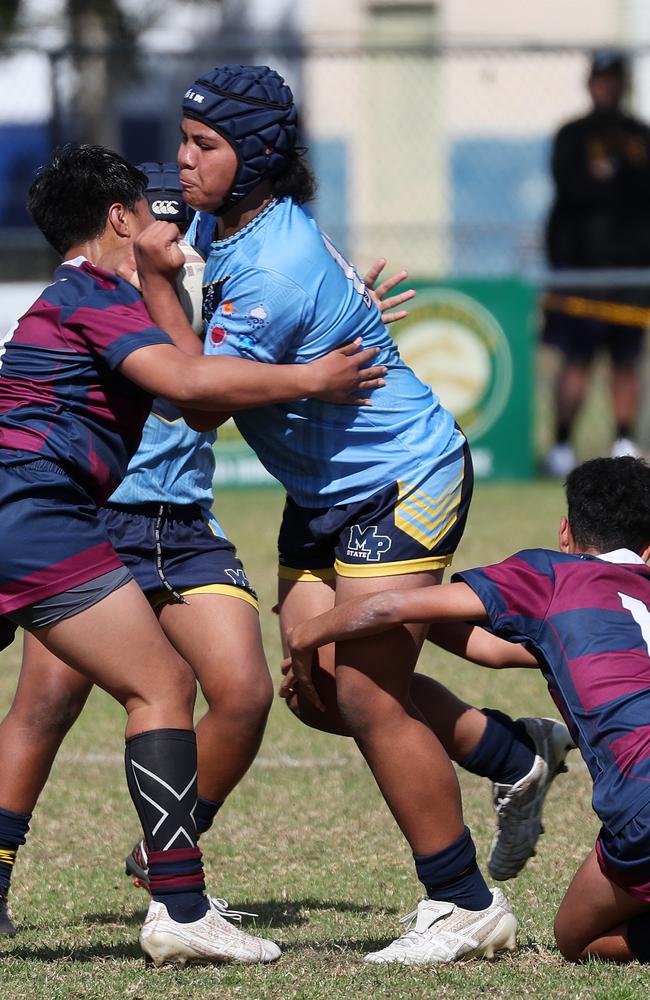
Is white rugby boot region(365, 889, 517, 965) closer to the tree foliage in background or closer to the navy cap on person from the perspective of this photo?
the navy cap on person

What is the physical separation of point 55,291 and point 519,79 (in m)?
17.2

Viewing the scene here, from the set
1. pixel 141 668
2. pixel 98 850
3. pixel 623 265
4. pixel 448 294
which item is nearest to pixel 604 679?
A: pixel 141 668

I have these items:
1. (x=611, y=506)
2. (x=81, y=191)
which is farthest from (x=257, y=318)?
(x=611, y=506)

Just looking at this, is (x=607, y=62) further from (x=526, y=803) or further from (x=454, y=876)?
(x=454, y=876)

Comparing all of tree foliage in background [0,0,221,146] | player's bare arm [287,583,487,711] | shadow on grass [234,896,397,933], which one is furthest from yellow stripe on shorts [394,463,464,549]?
tree foliage in background [0,0,221,146]

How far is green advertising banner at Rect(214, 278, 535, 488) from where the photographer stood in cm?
1109

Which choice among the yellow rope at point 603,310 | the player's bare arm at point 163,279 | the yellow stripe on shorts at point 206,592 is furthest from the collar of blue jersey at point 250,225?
the yellow rope at point 603,310

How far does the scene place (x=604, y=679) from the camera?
140 inches

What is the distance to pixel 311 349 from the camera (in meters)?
3.77

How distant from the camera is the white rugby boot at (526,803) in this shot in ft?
13.7

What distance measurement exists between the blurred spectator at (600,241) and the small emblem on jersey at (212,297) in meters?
7.98

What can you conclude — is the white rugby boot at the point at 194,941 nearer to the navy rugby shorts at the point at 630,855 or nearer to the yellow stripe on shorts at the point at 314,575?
the navy rugby shorts at the point at 630,855

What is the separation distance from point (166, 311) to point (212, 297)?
0.16 meters

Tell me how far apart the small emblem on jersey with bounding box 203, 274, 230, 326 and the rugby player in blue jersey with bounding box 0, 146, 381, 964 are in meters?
0.10
